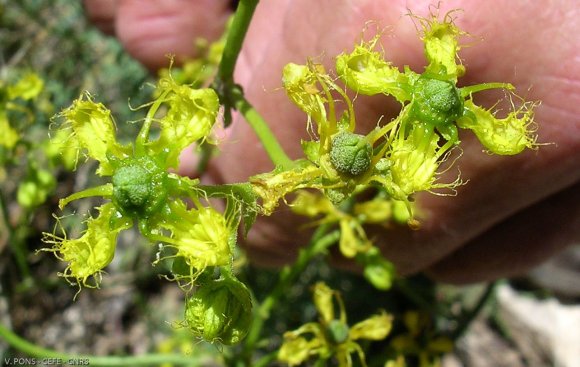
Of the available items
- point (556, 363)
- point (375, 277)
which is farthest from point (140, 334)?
A: point (556, 363)

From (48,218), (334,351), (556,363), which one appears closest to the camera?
(334,351)

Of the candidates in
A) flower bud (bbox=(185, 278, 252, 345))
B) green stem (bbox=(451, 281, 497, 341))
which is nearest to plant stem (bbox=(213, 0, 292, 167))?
flower bud (bbox=(185, 278, 252, 345))

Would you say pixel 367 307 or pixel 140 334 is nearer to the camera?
pixel 367 307

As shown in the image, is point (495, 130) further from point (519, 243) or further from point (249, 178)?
point (519, 243)

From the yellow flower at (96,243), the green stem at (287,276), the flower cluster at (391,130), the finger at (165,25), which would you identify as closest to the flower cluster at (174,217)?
the yellow flower at (96,243)

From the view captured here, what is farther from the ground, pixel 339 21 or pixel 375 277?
pixel 339 21

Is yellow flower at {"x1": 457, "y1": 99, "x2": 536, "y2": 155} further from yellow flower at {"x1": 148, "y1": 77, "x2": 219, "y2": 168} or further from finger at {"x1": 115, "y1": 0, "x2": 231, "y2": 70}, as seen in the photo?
finger at {"x1": 115, "y1": 0, "x2": 231, "y2": 70}

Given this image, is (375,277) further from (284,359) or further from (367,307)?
(367,307)
